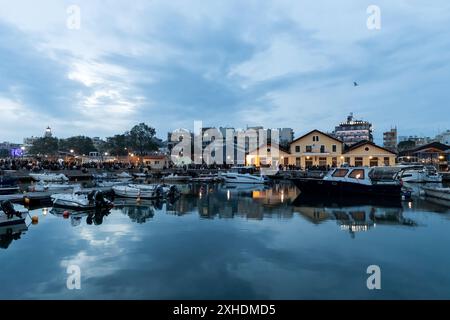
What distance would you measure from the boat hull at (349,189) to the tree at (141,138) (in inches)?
2091

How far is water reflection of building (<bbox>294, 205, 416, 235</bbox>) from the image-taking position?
17312 mm

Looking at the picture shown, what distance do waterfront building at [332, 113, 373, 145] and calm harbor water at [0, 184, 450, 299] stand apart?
88997 mm

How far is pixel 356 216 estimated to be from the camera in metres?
19.8

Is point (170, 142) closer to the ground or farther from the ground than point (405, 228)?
farther from the ground

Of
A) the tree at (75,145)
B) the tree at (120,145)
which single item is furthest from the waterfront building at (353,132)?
the tree at (75,145)

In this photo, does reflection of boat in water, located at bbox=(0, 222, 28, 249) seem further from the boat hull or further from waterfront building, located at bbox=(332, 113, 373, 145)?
waterfront building, located at bbox=(332, 113, 373, 145)

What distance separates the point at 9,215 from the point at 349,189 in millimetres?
24964

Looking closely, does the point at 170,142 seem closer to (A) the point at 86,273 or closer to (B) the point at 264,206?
(B) the point at 264,206

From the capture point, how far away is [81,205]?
21.4 meters

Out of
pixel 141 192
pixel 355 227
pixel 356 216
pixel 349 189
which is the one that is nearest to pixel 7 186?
pixel 141 192

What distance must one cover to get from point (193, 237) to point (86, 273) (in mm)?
5313

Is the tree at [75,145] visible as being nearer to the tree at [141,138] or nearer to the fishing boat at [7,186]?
the tree at [141,138]

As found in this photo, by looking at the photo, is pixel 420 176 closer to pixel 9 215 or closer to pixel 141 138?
pixel 9 215
